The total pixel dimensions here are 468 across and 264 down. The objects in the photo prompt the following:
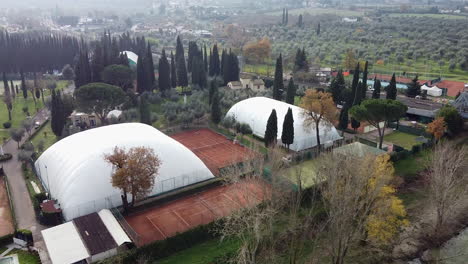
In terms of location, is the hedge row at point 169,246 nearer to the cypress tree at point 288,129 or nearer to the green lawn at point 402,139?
the cypress tree at point 288,129

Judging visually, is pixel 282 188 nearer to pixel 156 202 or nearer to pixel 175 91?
pixel 156 202

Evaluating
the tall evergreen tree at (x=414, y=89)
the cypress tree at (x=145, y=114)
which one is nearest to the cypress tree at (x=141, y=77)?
the cypress tree at (x=145, y=114)

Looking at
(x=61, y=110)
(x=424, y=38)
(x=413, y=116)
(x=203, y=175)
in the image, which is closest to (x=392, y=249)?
(x=203, y=175)

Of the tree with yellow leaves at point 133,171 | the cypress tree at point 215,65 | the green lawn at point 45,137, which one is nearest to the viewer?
the tree with yellow leaves at point 133,171

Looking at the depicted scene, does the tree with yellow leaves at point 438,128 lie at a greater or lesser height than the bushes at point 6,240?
greater

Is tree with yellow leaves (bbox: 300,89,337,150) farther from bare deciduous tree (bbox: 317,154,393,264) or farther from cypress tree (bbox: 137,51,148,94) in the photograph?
cypress tree (bbox: 137,51,148,94)

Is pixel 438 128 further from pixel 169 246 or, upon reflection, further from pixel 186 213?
pixel 169 246

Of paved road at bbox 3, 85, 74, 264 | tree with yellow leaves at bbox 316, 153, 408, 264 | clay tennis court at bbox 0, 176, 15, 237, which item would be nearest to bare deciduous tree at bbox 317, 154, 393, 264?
tree with yellow leaves at bbox 316, 153, 408, 264
